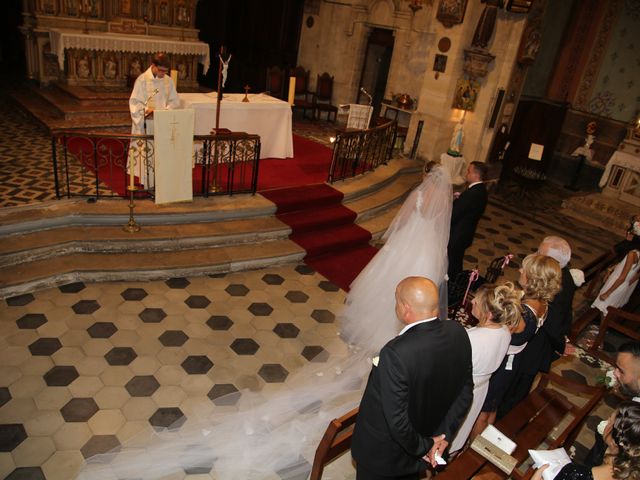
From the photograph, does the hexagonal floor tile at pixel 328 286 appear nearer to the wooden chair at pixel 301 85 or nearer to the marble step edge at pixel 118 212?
the marble step edge at pixel 118 212

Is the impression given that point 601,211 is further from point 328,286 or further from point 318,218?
point 328,286

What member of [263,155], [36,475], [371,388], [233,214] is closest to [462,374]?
[371,388]

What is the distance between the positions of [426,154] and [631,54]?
19.5ft

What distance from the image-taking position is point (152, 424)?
390 cm

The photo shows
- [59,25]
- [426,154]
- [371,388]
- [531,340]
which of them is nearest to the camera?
[371,388]

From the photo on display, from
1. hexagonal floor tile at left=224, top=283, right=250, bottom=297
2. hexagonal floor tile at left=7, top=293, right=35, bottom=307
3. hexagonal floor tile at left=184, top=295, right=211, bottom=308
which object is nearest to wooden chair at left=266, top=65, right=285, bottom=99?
hexagonal floor tile at left=224, top=283, right=250, bottom=297

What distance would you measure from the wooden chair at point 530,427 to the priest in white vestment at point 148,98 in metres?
5.22

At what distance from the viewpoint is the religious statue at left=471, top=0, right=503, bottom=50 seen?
10.2 metres

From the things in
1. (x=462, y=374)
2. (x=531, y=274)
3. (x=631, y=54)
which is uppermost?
(x=631, y=54)

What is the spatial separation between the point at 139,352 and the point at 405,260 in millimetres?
2767

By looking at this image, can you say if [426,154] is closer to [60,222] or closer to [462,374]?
[60,222]

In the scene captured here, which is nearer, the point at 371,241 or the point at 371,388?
the point at 371,388

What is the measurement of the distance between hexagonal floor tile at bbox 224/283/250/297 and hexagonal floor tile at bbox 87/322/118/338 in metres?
1.39

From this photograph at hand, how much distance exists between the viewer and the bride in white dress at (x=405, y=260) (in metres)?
4.97
